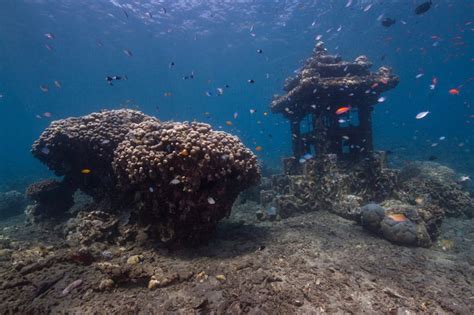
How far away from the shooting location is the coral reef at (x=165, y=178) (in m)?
6.29

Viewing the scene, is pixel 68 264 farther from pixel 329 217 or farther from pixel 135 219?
pixel 329 217

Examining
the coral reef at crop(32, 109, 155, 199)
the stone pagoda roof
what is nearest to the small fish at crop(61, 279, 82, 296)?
the coral reef at crop(32, 109, 155, 199)

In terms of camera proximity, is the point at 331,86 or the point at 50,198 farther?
the point at 331,86

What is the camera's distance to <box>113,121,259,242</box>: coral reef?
20.6 ft

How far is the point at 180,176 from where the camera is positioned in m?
6.18

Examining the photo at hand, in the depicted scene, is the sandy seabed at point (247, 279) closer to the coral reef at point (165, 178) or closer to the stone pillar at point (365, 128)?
the coral reef at point (165, 178)

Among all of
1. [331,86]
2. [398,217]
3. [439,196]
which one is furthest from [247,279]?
[439,196]

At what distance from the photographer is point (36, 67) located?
58594 millimetres

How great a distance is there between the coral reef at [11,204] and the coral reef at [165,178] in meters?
11.7

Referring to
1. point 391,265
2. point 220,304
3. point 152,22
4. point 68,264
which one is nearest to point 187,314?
point 220,304

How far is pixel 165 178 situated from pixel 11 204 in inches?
680

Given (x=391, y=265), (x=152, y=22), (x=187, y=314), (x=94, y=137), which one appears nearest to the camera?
Result: (x=187, y=314)

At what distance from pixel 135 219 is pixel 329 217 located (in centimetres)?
690

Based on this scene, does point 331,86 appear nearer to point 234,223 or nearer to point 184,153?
point 234,223
